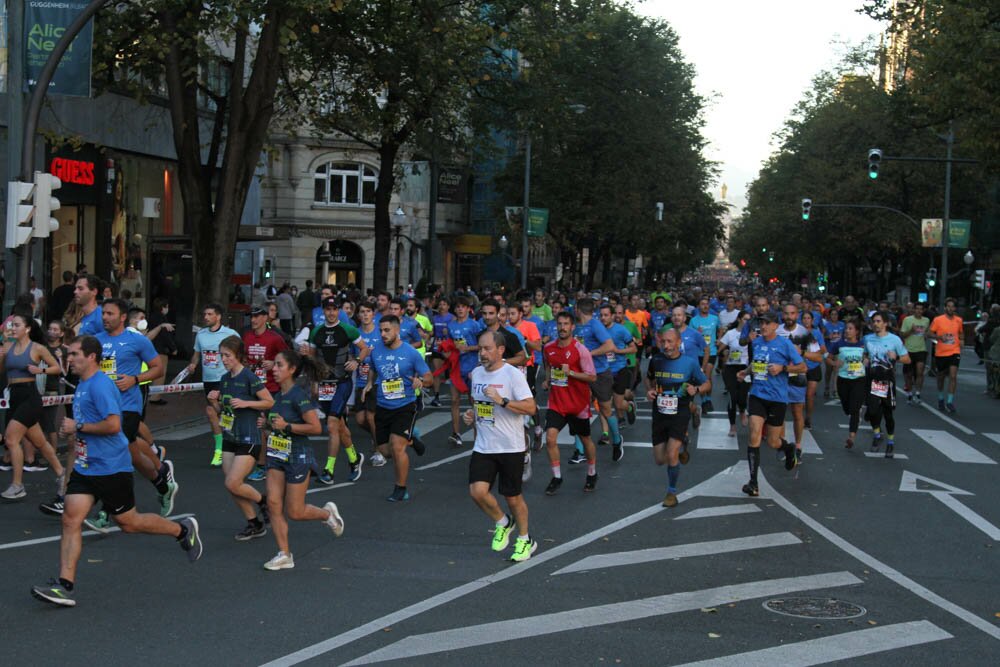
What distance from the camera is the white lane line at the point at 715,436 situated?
16625 millimetres

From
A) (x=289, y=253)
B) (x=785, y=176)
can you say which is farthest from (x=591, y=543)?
(x=785, y=176)

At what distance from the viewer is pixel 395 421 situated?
1208 cm

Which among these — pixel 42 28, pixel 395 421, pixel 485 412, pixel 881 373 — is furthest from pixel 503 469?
pixel 42 28

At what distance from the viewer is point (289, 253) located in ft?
173

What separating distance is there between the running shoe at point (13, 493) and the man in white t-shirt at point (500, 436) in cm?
455

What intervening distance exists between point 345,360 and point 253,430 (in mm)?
5453

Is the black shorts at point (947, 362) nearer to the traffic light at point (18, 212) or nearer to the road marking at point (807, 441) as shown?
the road marking at point (807, 441)

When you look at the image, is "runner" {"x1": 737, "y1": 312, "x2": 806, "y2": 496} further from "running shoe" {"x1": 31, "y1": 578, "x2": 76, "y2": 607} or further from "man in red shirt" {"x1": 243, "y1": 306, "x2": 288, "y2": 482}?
"running shoe" {"x1": 31, "y1": 578, "x2": 76, "y2": 607}

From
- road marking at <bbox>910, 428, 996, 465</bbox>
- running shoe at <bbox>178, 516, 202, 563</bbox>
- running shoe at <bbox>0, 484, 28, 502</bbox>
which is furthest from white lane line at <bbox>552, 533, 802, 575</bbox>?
road marking at <bbox>910, 428, 996, 465</bbox>

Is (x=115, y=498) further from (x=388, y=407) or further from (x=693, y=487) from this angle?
(x=693, y=487)

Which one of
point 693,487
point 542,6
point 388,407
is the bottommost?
point 693,487

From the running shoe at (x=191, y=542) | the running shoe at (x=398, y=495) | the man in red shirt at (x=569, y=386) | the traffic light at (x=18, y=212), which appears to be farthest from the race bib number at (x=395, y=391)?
the traffic light at (x=18, y=212)

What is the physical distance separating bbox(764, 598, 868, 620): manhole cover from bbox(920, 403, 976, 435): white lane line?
39.4 ft

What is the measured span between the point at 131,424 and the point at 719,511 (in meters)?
5.24
